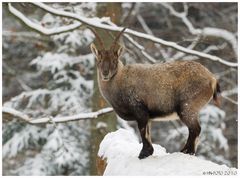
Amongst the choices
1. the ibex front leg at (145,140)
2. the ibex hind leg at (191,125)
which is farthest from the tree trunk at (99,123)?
the ibex hind leg at (191,125)

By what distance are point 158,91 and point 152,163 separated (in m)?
0.96

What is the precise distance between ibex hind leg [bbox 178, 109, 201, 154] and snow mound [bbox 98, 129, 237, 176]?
0.30m

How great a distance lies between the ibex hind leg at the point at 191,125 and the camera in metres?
7.55

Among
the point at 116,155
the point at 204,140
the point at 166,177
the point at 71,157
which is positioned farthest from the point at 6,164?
the point at 166,177

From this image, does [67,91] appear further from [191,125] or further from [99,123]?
[191,125]

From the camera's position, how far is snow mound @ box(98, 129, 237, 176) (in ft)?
22.4

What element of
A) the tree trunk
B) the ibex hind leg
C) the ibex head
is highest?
the ibex head

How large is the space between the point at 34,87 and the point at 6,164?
249 cm

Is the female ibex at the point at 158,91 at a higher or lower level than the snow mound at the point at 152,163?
higher

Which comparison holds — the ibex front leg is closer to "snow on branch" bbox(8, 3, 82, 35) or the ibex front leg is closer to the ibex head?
the ibex head

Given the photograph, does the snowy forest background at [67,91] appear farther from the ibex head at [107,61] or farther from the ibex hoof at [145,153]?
the ibex hoof at [145,153]

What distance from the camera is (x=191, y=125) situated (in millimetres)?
7562

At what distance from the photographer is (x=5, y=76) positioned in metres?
19.3

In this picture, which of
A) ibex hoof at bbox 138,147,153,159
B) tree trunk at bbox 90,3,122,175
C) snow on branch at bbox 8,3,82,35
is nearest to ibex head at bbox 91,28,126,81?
ibex hoof at bbox 138,147,153,159
